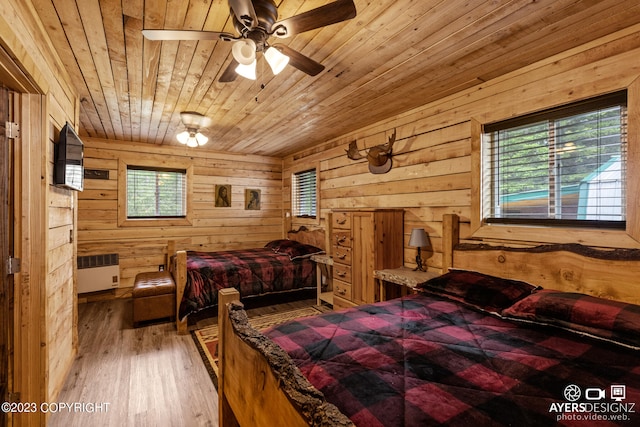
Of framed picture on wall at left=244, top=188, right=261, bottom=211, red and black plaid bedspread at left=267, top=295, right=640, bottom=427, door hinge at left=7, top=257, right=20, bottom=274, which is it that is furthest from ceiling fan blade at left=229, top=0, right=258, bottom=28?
framed picture on wall at left=244, top=188, right=261, bottom=211

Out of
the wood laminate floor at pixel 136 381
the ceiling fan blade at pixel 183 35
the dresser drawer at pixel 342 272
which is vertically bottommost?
the wood laminate floor at pixel 136 381

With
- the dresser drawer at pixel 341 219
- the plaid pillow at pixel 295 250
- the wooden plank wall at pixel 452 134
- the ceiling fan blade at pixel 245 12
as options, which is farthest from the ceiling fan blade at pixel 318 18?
the plaid pillow at pixel 295 250

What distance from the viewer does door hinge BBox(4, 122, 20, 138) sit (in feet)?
5.26

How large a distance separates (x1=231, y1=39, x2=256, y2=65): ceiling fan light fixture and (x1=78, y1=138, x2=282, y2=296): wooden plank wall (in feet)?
11.3

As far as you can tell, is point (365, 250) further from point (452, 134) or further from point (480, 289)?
point (452, 134)

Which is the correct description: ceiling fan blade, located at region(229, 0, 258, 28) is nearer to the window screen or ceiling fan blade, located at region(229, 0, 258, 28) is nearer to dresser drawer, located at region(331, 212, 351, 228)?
dresser drawer, located at region(331, 212, 351, 228)

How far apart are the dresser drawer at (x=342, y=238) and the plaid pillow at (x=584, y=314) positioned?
178 centimetres

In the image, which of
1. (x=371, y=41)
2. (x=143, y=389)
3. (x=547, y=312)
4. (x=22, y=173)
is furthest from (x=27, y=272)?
(x=547, y=312)

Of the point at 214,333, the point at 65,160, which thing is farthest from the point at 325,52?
the point at 214,333

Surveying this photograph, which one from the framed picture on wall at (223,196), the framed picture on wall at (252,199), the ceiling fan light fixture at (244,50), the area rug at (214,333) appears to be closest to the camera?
the ceiling fan light fixture at (244,50)

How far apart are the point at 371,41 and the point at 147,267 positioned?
4.57 m

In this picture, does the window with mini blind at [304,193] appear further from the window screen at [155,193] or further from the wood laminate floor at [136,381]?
the wood laminate floor at [136,381]

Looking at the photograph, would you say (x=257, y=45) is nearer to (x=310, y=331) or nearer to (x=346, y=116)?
(x=310, y=331)

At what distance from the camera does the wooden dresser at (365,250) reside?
302cm
